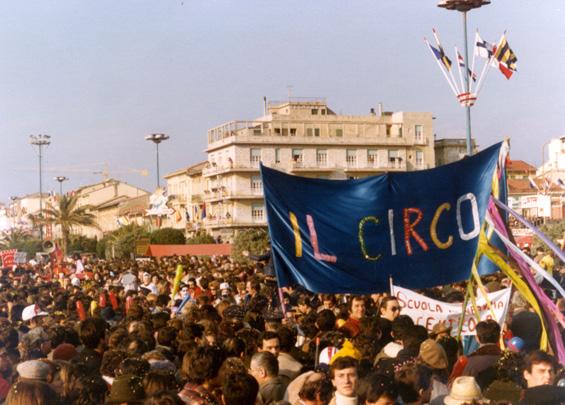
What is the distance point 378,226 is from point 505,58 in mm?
24588

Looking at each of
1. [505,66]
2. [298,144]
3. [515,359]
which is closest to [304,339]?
[515,359]

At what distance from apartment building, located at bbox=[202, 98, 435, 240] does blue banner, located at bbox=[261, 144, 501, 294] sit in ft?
208

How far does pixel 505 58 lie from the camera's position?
34062mm

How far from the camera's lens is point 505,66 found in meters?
34.0

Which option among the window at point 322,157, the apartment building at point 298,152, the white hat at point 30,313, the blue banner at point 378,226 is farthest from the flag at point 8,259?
the window at point 322,157

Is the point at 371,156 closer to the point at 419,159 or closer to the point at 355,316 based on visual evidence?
the point at 419,159

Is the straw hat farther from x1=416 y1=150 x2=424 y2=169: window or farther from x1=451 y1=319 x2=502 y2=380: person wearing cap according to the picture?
x1=416 y1=150 x2=424 y2=169: window

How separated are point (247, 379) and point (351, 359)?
2.68 feet

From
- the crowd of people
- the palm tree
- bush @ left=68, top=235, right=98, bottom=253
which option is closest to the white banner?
the crowd of people

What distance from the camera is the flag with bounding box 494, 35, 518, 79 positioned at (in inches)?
1330

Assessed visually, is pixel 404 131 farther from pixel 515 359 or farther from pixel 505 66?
pixel 515 359

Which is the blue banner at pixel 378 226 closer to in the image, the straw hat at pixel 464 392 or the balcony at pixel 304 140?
the straw hat at pixel 464 392

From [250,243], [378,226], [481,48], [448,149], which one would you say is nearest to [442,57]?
[481,48]

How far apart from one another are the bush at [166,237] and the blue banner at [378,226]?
178 feet
